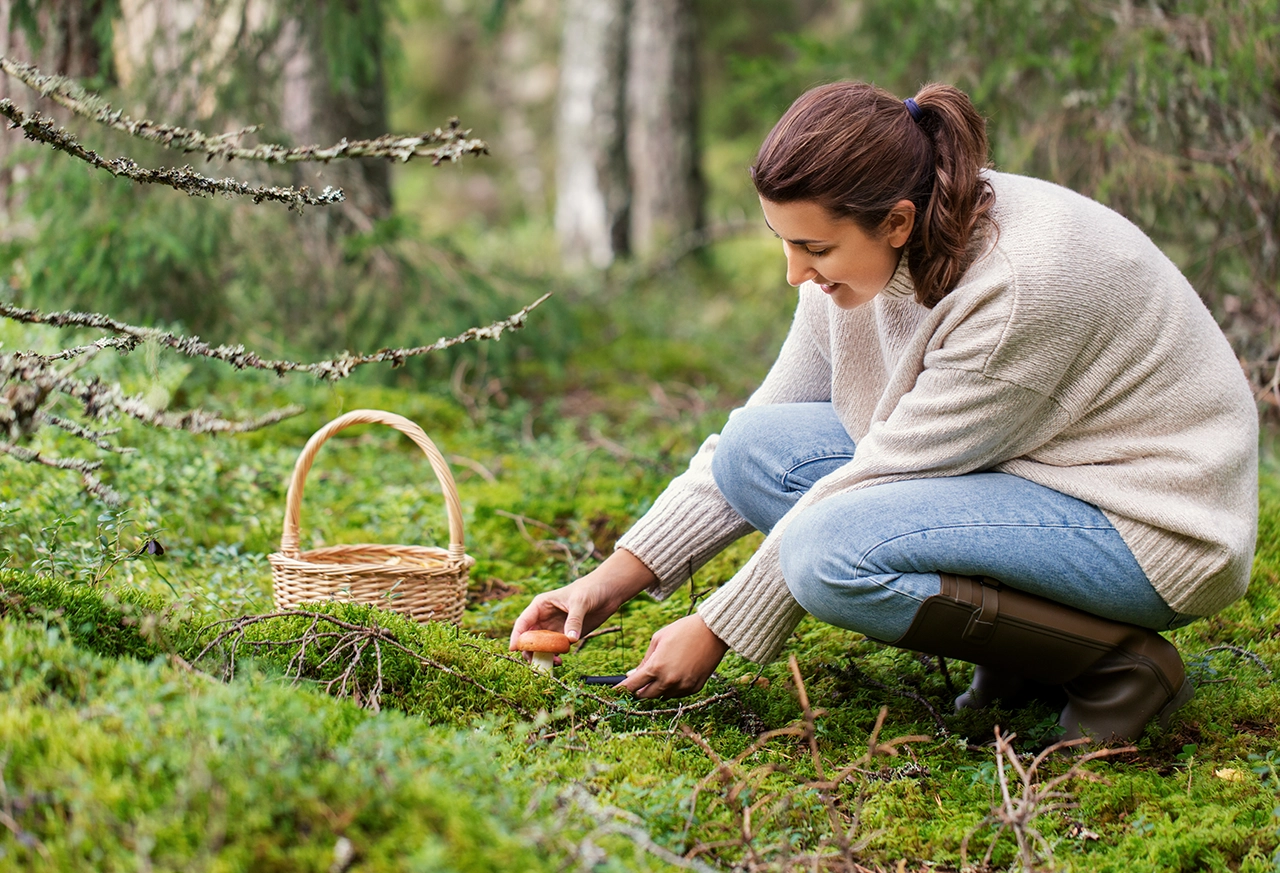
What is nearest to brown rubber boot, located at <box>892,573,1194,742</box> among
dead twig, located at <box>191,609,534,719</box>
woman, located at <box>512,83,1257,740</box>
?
woman, located at <box>512,83,1257,740</box>

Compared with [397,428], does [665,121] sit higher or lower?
higher

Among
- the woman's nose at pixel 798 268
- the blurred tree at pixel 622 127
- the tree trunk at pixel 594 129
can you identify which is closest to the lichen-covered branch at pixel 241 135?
the woman's nose at pixel 798 268

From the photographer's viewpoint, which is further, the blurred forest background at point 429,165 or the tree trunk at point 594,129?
the tree trunk at point 594,129

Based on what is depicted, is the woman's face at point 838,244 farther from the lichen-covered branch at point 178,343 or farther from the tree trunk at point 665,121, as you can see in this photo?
the tree trunk at point 665,121

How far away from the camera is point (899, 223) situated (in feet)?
6.86

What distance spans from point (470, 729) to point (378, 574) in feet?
2.10

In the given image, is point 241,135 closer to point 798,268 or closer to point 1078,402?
point 798,268

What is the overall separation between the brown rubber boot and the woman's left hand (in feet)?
1.32

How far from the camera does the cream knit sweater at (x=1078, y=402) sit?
6.61ft

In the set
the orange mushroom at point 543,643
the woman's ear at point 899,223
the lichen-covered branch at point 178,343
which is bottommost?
the orange mushroom at point 543,643

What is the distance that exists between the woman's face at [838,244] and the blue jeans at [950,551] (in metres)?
0.44

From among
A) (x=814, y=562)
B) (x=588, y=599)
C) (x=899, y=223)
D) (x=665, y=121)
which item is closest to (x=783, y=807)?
(x=814, y=562)

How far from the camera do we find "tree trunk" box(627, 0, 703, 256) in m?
9.33

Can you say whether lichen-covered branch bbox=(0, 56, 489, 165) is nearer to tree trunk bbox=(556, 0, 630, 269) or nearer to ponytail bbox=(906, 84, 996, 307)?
ponytail bbox=(906, 84, 996, 307)
